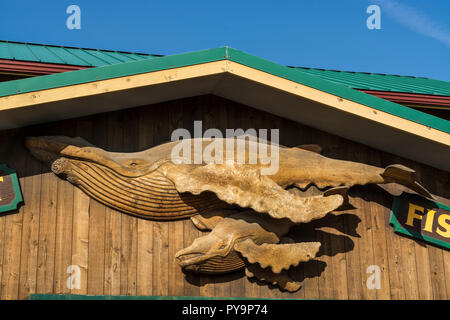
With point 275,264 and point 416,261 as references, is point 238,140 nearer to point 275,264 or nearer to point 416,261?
point 275,264

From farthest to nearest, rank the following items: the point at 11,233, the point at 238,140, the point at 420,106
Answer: the point at 420,106 < the point at 238,140 < the point at 11,233

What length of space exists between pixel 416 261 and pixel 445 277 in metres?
0.40

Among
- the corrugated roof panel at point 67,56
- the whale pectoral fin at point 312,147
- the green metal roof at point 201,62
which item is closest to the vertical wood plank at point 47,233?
the green metal roof at point 201,62

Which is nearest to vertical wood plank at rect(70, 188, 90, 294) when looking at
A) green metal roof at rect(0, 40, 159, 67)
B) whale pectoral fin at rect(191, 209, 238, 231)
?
whale pectoral fin at rect(191, 209, 238, 231)

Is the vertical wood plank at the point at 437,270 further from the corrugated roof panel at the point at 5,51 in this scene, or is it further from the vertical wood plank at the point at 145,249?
the corrugated roof panel at the point at 5,51

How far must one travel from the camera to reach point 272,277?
7258mm

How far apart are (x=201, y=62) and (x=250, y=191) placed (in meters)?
1.52

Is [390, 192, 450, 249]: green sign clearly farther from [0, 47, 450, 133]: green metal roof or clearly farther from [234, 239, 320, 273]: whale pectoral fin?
[234, 239, 320, 273]: whale pectoral fin

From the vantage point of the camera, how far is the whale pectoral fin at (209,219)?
7.23 metres

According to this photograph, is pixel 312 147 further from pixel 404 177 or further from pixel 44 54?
pixel 44 54

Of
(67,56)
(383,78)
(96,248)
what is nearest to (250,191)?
(96,248)

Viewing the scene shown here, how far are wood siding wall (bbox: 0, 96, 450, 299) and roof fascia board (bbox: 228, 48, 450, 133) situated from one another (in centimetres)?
84

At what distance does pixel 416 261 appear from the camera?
25.4 feet
